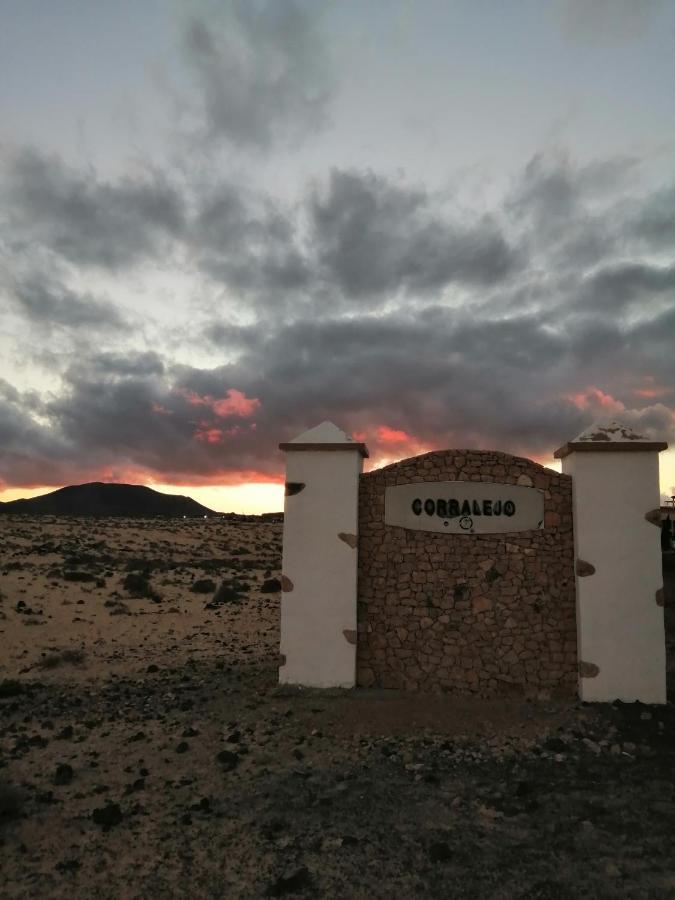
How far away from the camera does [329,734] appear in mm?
9438

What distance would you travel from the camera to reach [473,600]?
11156mm

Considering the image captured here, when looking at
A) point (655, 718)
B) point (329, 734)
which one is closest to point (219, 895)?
point (329, 734)

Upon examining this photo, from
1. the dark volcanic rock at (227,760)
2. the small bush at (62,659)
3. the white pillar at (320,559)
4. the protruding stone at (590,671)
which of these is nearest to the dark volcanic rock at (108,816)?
the dark volcanic rock at (227,760)

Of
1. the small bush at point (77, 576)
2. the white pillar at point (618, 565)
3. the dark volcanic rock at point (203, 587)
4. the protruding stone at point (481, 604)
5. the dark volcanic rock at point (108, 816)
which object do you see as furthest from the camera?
the dark volcanic rock at point (203, 587)

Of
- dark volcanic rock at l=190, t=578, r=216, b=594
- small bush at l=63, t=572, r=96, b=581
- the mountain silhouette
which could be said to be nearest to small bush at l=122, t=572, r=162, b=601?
small bush at l=63, t=572, r=96, b=581

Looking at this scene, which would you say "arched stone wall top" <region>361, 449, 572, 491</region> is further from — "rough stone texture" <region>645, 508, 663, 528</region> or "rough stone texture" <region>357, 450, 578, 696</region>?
"rough stone texture" <region>645, 508, 663, 528</region>

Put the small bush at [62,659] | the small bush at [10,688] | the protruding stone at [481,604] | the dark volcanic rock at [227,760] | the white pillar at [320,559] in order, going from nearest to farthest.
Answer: the dark volcanic rock at [227,760] < the protruding stone at [481,604] < the white pillar at [320,559] < the small bush at [10,688] < the small bush at [62,659]

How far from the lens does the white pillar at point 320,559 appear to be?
11.3m

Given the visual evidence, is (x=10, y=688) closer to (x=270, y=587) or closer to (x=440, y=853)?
(x=440, y=853)

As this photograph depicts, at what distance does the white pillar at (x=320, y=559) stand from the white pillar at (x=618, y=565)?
385cm

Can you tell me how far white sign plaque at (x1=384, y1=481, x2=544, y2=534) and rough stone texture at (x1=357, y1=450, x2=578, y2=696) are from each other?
127mm

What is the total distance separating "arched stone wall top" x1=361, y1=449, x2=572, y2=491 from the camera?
453 inches

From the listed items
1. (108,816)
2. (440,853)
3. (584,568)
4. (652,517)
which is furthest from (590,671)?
(108,816)

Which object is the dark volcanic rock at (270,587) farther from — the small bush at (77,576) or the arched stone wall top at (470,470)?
the arched stone wall top at (470,470)
